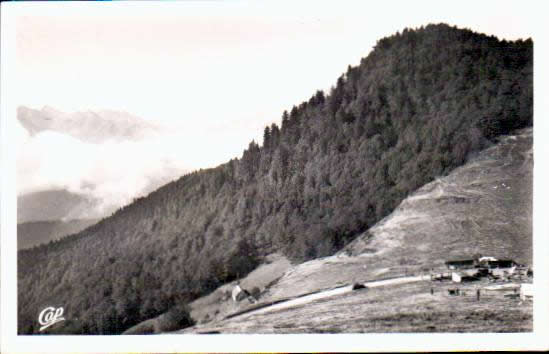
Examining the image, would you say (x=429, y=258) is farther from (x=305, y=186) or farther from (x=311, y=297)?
(x=305, y=186)

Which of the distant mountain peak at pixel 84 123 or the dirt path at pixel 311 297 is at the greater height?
the distant mountain peak at pixel 84 123

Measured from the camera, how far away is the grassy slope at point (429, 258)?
234 inches

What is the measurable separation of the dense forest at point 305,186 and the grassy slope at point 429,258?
0.19 meters

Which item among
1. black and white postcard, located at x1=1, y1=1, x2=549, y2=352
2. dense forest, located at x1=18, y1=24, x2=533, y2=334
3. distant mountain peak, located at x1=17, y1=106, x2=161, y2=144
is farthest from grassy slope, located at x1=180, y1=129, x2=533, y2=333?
distant mountain peak, located at x1=17, y1=106, x2=161, y2=144

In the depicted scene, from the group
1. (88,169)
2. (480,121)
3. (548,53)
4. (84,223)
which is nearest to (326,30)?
(480,121)

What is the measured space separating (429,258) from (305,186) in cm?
153

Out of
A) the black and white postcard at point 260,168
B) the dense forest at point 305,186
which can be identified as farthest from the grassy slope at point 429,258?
the dense forest at point 305,186

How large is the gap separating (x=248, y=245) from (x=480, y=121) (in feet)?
9.46

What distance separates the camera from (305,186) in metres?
6.18

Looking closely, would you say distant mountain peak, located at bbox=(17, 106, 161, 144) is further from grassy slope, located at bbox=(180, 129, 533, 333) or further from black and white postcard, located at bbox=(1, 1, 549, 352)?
grassy slope, located at bbox=(180, 129, 533, 333)

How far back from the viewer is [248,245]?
6215 mm

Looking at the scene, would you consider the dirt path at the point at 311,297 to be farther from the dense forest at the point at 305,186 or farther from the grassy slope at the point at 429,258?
the dense forest at the point at 305,186

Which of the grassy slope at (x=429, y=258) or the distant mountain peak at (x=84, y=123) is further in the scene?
the distant mountain peak at (x=84, y=123)

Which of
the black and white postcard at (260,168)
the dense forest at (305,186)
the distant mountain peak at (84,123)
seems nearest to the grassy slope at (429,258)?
the black and white postcard at (260,168)
